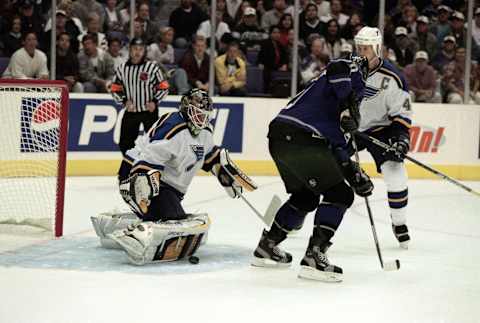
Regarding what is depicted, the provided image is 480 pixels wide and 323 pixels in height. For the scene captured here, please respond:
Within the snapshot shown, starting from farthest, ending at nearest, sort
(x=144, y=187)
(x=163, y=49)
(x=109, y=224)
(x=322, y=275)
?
(x=163, y=49) < (x=109, y=224) < (x=144, y=187) < (x=322, y=275)

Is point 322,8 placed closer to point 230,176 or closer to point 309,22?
point 309,22

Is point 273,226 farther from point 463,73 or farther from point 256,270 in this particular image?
point 463,73

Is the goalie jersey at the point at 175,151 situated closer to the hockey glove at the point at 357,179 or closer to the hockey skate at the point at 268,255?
the hockey skate at the point at 268,255

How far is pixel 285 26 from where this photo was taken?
9.77 metres

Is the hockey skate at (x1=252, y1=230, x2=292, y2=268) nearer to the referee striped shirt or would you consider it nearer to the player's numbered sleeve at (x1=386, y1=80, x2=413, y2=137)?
the player's numbered sleeve at (x1=386, y1=80, x2=413, y2=137)

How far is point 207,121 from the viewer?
5004 mm

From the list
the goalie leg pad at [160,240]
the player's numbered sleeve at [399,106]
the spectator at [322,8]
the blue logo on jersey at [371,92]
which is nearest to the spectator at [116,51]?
the spectator at [322,8]

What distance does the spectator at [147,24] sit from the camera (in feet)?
30.2

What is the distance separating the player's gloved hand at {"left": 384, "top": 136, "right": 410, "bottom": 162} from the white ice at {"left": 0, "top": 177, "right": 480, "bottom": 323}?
0.53m

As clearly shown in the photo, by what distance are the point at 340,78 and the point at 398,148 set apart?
1126 millimetres

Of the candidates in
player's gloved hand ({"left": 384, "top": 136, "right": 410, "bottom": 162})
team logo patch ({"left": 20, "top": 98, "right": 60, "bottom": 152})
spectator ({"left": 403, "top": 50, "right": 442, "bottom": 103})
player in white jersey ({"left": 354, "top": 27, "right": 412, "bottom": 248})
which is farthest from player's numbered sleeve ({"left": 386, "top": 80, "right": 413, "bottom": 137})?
spectator ({"left": 403, "top": 50, "right": 442, "bottom": 103})

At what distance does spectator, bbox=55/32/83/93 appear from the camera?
29.2 ft

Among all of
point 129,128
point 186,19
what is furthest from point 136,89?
point 186,19

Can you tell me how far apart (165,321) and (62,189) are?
7.26 feet
